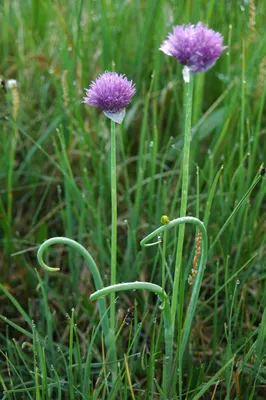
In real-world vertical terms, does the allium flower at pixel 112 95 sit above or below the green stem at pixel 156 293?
above

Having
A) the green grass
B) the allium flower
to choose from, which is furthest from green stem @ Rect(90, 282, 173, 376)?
the allium flower

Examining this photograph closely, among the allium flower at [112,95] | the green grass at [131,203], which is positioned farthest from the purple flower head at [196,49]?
the green grass at [131,203]

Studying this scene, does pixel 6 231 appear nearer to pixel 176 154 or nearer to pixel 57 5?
pixel 176 154

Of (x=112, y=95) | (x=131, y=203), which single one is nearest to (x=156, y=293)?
(x=112, y=95)

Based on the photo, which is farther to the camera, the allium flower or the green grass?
the green grass

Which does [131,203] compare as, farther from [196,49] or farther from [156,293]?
[196,49]

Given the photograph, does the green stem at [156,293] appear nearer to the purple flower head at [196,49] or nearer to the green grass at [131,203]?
the green grass at [131,203]

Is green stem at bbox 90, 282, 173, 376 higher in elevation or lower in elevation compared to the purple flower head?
lower

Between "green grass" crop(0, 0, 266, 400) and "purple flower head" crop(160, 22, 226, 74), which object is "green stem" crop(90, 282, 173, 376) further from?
"purple flower head" crop(160, 22, 226, 74)
